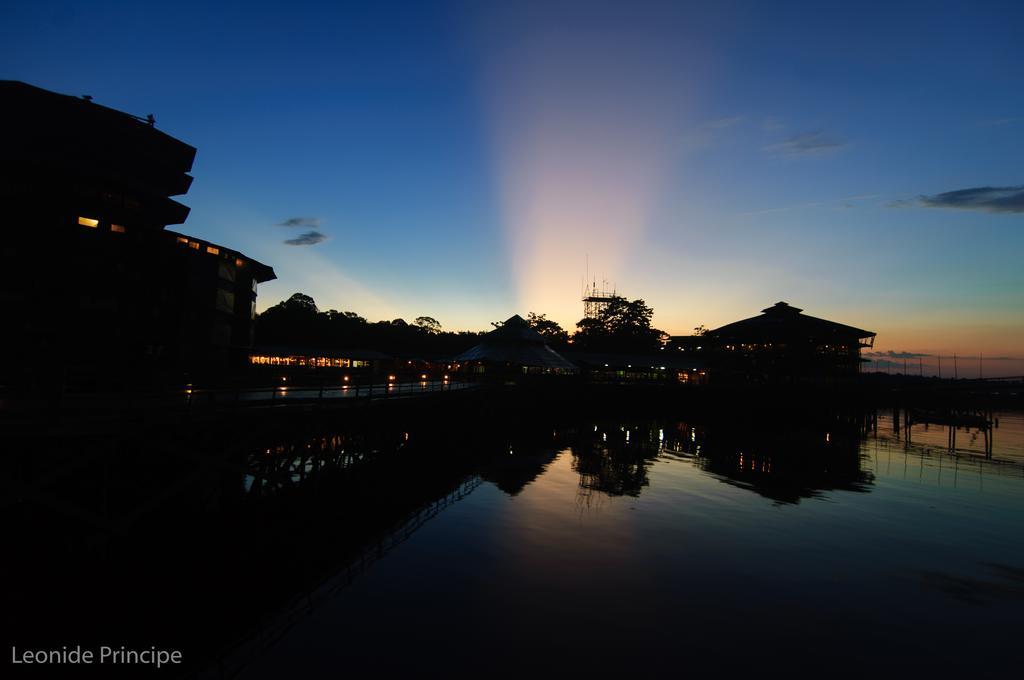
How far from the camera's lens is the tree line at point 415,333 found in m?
80.0

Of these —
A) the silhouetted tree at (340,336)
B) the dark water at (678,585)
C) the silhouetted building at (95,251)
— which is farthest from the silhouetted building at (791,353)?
the silhouetted building at (95,251)

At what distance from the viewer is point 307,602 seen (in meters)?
12.5

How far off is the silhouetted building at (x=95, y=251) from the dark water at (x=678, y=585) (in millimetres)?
17614

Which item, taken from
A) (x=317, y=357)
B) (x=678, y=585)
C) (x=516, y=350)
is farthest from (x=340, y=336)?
(x=678, y=585)

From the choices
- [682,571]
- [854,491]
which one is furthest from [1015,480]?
[682,571]

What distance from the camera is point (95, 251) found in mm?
28016

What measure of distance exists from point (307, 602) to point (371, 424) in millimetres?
12252

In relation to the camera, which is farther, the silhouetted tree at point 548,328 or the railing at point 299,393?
the silhouetted tree at point 548,328

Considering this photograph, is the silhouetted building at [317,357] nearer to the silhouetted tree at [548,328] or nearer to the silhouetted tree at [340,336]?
the silhouetted tree at [340,336]

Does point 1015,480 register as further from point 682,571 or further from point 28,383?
point 28,383

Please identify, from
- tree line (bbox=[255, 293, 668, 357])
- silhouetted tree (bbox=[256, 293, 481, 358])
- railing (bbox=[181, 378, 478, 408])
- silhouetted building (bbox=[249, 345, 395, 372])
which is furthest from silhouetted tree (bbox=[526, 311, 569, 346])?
railing (bbox=[181, 378, 478, 408])

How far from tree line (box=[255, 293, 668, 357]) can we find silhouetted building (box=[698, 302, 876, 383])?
30.1 meters

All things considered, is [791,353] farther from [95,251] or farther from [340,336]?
[95,251]

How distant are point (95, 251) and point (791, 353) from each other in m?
81.0
